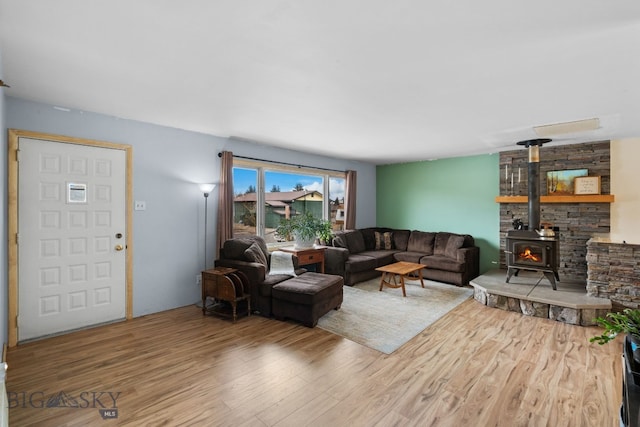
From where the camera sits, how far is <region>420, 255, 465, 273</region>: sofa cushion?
5.37 m

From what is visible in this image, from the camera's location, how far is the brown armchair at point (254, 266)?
3.89 m

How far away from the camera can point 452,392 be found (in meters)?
2.37

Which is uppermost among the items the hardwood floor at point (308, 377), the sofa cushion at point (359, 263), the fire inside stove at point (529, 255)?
the fire inside stove at point (529, 255)

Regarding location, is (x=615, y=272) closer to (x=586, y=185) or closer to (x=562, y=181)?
(x=586, y=185)

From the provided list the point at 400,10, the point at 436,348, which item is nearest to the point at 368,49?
the point at 400,10

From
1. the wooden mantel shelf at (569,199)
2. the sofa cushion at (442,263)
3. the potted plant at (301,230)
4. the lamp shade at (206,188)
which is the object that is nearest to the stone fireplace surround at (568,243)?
the wooden mantel shelf at (569,199)

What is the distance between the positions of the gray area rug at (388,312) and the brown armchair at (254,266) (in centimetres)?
74

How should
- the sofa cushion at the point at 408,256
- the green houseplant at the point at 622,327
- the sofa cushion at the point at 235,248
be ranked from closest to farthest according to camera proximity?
the green houseplant at the point at 622,327 → the sofa cushion at the point at 235,248 → the sofa cushion at the point at 408,256

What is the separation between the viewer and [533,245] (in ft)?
15.1

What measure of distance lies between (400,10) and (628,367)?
76.3 inches

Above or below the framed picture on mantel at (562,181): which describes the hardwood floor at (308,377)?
below

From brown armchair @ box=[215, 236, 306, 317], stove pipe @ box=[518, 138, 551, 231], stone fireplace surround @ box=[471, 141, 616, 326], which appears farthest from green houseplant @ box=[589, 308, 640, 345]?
stove pipe @ box=[518, 138, 551, 231]

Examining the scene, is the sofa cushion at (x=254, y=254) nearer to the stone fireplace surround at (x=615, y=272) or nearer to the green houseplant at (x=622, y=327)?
the green houseplant at (x=622, y=327)

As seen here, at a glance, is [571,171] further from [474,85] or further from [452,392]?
[452,392]
